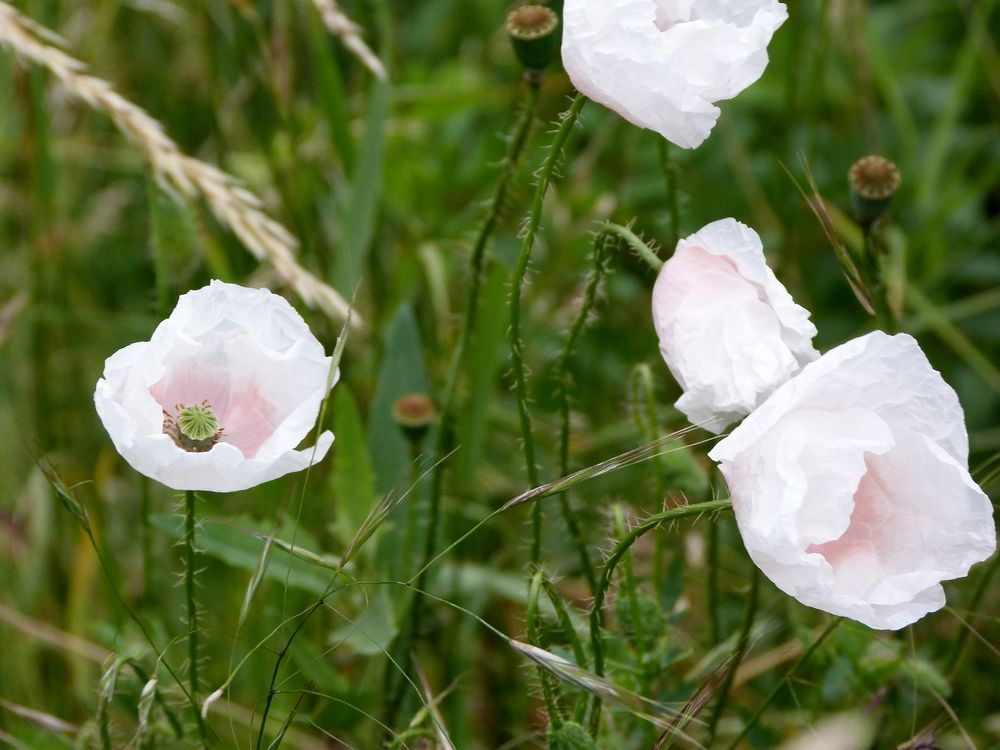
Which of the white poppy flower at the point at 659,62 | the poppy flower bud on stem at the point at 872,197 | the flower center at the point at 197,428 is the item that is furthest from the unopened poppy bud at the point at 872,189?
the flower center at the point at 197,428

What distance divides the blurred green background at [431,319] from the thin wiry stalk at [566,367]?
0.02 m

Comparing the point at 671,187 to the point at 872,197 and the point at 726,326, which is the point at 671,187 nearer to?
the point at 872,197

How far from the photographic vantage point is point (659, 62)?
92cm

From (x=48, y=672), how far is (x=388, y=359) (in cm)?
67

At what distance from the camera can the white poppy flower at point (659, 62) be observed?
93cm

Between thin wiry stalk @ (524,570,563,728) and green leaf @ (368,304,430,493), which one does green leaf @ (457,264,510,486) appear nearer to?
green leaf @ (368,304,430,493)

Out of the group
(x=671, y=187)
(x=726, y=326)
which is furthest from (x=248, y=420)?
(x=671, y=187)

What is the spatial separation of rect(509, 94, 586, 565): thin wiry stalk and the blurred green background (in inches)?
3.6

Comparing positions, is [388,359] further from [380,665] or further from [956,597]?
[956,597]

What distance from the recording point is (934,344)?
219 centimetres

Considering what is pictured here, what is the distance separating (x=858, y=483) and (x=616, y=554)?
0.18 m

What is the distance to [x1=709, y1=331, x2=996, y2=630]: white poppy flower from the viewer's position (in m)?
0.83

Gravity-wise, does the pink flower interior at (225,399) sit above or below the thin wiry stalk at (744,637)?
above

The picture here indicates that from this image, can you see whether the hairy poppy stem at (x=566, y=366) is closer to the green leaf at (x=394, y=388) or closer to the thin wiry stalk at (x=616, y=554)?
the thin wiry stalk at (x=616, y=554)
